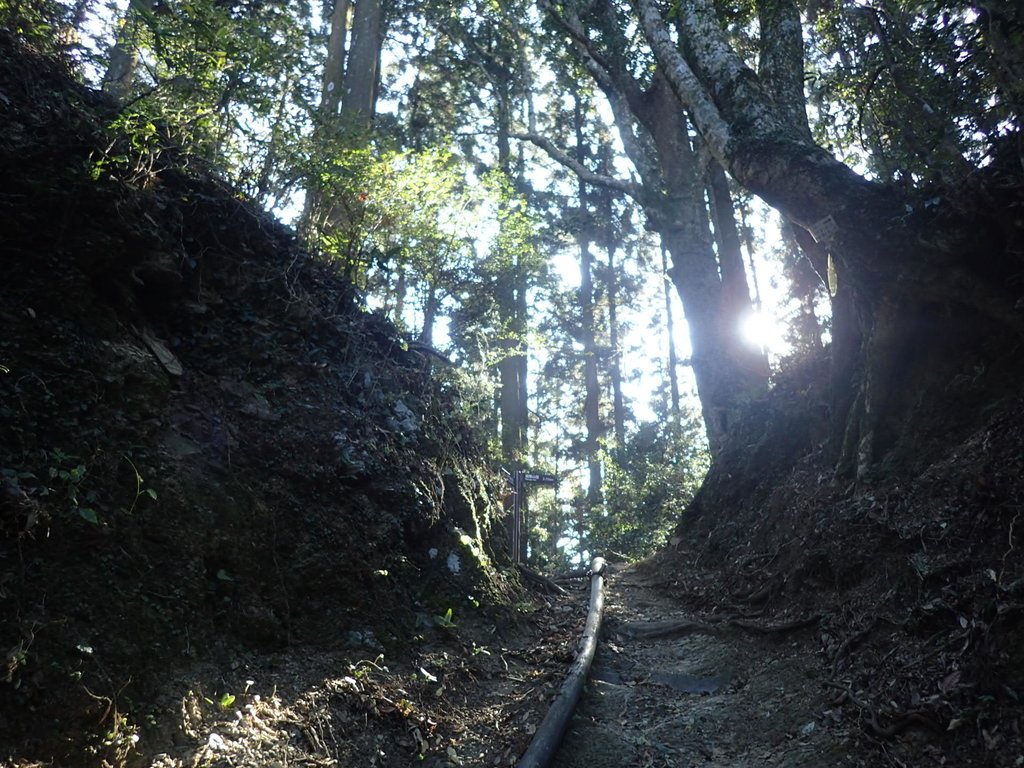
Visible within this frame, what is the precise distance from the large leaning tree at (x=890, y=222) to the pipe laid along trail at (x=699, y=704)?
80.9 inches

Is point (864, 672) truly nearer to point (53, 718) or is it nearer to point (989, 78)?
point (53, 718)

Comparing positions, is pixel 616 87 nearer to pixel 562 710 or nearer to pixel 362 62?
pixel 362 62

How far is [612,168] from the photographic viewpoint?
27.7 m

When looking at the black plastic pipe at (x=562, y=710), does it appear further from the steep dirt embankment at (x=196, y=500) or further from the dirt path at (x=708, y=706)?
the steep dirt embankment at (x=196, y=500)

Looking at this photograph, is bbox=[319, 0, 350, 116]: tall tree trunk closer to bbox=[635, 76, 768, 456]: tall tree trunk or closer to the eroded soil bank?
bbox=[635, 76, 768, 456]: tall tree trunk

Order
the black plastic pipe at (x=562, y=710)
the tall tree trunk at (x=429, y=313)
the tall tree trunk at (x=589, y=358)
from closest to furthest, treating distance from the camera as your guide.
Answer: the black plastic pipe at (x=562, y=710)
the tall tree trunk at (x=429, y=313)
the tall tree trunk at (x=589, y=358)

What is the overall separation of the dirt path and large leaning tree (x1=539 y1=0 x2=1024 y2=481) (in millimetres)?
2061

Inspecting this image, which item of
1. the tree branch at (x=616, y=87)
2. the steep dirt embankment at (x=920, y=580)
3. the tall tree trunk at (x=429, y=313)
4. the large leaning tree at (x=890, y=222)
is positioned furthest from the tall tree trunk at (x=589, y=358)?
the steep dirt embankment at (x=920, y=580)

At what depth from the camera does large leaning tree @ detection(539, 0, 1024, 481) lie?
525cm

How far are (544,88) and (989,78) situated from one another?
1999 centimetres

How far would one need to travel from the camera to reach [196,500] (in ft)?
15.1

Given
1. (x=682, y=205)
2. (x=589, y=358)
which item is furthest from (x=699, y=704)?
(x=589, y=358)

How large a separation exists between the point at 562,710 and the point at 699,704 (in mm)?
1286

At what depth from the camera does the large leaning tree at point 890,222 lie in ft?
17.2
